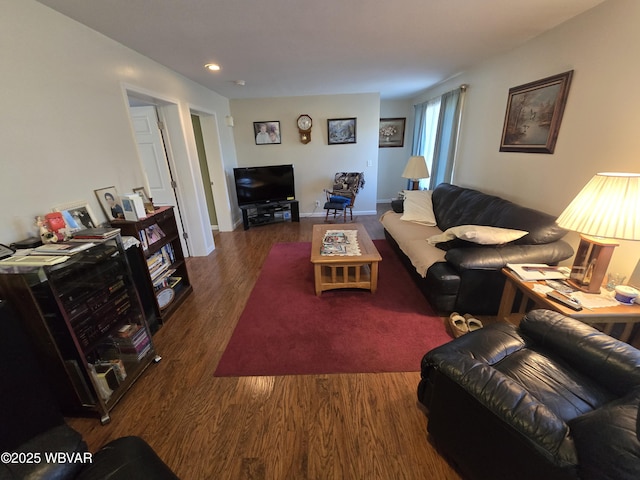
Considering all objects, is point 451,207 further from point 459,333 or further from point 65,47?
point 65,47

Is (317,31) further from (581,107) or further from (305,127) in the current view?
(305,127)

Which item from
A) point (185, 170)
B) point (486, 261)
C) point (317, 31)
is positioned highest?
point (317, 31)

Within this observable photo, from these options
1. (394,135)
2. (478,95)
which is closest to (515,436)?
(478,95)

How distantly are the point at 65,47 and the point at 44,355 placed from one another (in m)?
2.02

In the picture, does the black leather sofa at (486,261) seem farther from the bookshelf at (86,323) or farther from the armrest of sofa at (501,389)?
the bookshelf at (86,323)

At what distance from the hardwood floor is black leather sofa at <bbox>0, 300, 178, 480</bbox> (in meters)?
0.35

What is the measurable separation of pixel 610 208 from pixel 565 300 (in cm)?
55

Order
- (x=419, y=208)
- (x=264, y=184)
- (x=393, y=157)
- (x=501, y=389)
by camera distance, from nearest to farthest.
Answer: (x=501, y=389)
(x=419, y=208)
(x=264, y=184)
(x=393, y=157)

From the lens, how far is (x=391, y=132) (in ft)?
19.9

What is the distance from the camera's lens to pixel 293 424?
1.48m

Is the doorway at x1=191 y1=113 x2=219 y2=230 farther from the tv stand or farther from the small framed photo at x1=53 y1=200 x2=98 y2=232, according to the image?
the small framed photo at x1=53 y1=200 x2=98 y2=232

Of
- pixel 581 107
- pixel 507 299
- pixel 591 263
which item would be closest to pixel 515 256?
pixel 507 299

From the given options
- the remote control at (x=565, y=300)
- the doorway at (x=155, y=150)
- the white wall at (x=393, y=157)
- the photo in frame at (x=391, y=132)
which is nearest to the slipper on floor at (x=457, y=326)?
the remote control at (x=565, y=300)

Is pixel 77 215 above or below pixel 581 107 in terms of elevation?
below
